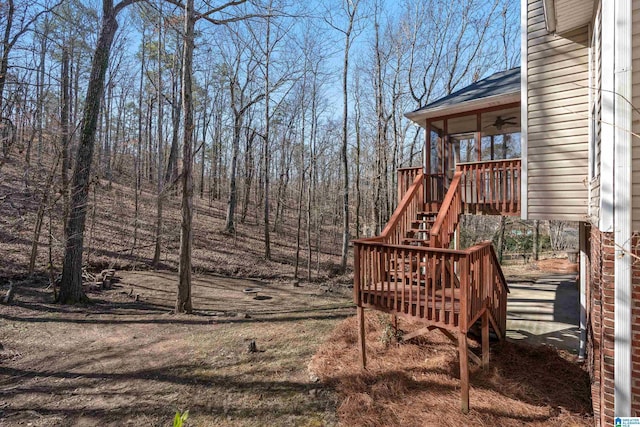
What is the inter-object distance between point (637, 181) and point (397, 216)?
12.0ft

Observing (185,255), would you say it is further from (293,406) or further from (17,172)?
(17,172)

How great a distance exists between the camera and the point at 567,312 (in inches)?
305

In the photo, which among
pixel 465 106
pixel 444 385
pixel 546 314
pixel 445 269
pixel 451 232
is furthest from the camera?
pixel 546 314

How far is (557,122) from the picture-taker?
470 centimetres

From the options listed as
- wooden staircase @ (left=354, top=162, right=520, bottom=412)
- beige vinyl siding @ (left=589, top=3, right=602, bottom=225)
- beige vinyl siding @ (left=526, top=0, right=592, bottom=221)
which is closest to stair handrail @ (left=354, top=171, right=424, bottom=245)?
wooden staircase @ (left=354, top=162, right=520, bottom=412)

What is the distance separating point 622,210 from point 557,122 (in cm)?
244

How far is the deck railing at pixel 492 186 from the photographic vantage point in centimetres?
632

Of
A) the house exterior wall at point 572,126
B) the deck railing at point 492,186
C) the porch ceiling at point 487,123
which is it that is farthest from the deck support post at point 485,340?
the porch ceiling at point 487,123

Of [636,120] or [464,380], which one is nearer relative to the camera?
[636,120]

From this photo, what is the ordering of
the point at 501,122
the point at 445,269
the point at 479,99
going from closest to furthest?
the point at 445,269
the point at 479,99
the point at 501,122

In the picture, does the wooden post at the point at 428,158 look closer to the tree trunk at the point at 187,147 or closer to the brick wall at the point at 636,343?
the brick wall at the point at 636,343

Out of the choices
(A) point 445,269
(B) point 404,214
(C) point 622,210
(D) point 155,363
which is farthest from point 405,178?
(D) point 155,363

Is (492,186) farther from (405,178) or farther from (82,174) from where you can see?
(82,174)

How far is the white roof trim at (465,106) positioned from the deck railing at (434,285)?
3.62 meters
